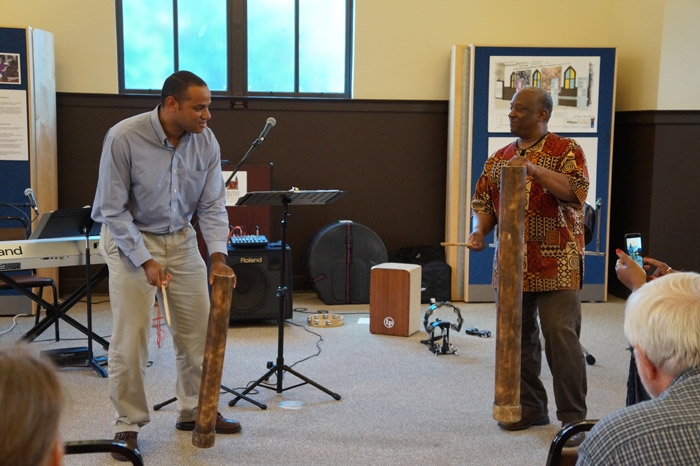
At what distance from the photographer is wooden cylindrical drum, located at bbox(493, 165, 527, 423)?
253 centimetres

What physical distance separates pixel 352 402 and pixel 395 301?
5.24 feet

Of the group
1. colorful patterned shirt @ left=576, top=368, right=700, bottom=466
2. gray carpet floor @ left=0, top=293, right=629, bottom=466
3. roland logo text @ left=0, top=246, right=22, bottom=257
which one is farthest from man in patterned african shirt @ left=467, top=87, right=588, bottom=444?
roland logo text @ left=0, top=246, right=22, bottom=257

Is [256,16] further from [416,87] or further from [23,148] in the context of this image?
[23,148]

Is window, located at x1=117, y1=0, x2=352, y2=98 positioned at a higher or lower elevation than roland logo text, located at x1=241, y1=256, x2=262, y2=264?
higher

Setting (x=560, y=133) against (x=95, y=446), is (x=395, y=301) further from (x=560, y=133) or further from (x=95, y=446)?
(x=95, y=446)

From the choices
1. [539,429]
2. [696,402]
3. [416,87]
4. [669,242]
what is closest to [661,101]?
[669,242]

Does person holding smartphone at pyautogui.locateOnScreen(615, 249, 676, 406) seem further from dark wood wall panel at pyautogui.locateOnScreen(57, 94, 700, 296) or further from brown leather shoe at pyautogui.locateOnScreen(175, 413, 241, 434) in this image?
dark wood wall panel at pyautogui.locateOnScreen(57, 94, 700, 296)

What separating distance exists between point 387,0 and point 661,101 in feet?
8.79

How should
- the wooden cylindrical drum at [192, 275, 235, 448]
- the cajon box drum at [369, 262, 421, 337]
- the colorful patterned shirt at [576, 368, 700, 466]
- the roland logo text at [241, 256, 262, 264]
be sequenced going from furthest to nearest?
the roland logo text at [241, 256, 262, 264] < the cajon box drum at [369, 262, 421, 337] < the wooden cylindrical drum at [192, 275, 235, 448] < the colorful patterned shirt at [576, 368, 700, 466]

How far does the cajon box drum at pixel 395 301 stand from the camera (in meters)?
5.42

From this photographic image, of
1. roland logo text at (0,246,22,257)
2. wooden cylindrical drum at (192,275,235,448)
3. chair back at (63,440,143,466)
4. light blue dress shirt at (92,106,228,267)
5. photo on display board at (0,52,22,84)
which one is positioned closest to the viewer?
chair back at (63,440,143,466)

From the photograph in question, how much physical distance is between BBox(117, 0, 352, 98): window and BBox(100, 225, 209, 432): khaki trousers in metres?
3.94

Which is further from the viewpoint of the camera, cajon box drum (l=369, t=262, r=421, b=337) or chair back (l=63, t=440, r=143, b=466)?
cajon box drum (l=369, t=262, r=421, b=337)

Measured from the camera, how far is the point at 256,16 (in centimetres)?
691
